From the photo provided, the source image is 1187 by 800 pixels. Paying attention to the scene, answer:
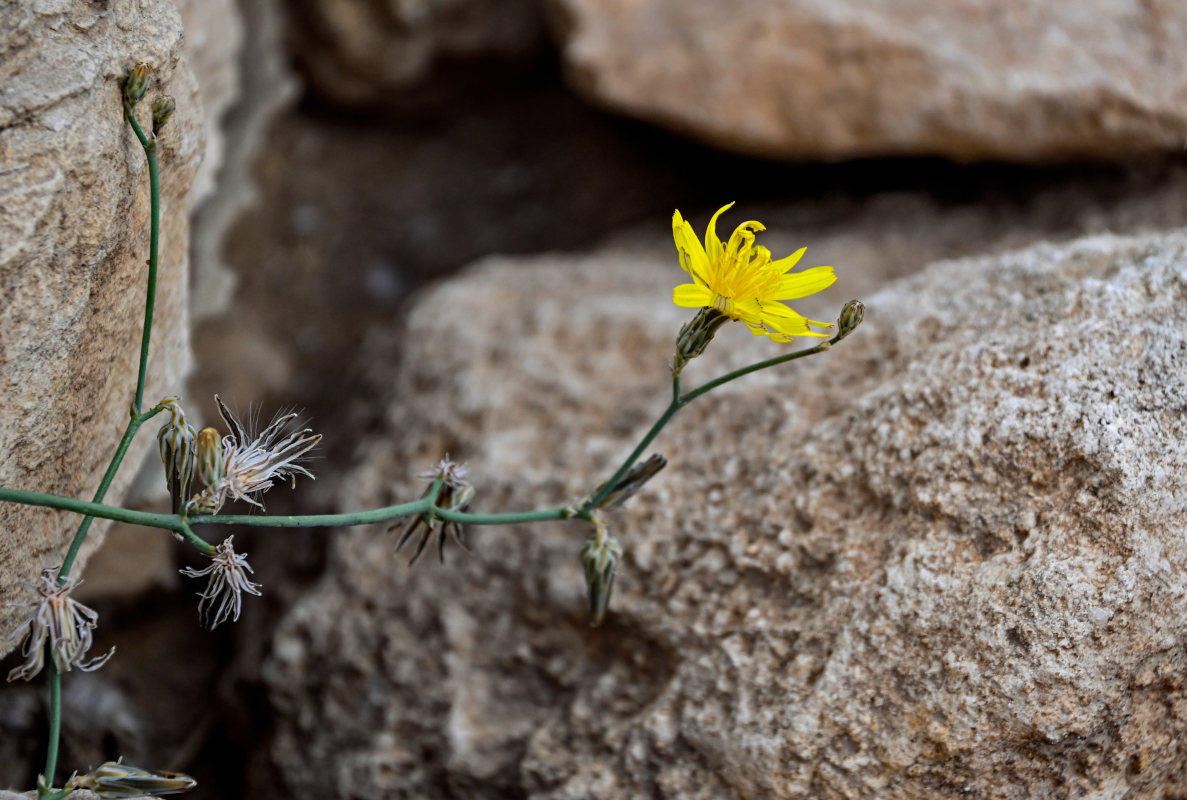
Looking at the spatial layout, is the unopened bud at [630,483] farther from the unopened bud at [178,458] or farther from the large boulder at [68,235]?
the large boulder at [68,235]

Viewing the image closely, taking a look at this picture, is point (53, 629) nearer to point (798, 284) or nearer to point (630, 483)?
point (630, 483)

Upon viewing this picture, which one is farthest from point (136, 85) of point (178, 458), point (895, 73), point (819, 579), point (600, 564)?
point (895, 73)

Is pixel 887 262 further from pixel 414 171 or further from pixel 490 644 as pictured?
pixel 414 171

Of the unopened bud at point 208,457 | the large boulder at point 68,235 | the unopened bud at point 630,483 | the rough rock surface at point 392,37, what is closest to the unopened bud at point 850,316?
the unopened bud at point 630,483

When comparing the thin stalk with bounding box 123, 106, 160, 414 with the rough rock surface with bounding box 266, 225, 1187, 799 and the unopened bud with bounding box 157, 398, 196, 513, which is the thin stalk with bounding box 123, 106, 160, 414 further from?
the rough rock surface with bounding box 266, 225, 1187, 799

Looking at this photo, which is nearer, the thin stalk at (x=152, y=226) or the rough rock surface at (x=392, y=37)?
the thin stalk at (x=152, y=226)

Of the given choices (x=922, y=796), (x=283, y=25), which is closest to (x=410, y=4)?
(x=283, y=25)
